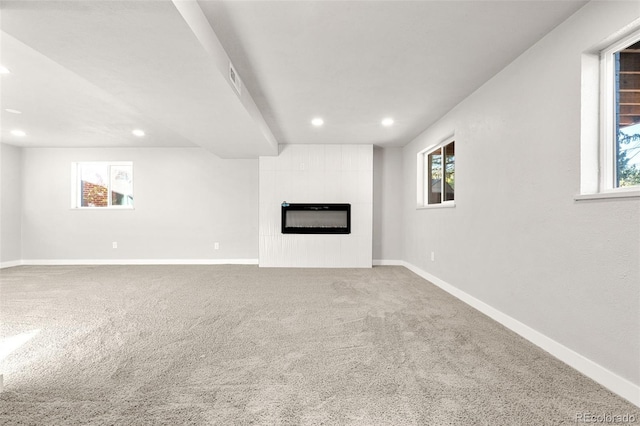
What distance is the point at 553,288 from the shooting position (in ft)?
6.32

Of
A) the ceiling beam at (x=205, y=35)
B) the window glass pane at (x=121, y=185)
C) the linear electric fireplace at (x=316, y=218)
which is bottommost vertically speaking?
the linear electric fireplace at (x=316, y=218)

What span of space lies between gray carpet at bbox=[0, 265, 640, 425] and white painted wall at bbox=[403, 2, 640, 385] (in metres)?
0.30

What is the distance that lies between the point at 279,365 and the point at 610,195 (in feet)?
6.94

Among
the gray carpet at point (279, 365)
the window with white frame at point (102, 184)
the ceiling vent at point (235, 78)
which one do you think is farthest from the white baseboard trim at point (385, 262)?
the window with white frame at point (102, 184)

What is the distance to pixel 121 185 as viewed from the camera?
227 inches

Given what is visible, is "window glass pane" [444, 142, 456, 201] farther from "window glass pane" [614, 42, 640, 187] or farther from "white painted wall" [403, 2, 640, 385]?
"window glass pane" [614, 42, 640, 187]

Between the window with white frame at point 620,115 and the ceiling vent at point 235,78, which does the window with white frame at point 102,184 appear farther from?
the window with white frame at point 620,115

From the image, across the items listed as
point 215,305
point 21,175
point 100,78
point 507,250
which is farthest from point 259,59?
point 21,175

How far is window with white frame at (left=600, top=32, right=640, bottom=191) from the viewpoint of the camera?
162 centimetres

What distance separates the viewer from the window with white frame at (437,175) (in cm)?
395

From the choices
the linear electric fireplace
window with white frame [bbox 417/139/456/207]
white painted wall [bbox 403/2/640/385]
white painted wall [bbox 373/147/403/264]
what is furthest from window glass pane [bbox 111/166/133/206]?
white painted wall [bbox 403/2/640/385]

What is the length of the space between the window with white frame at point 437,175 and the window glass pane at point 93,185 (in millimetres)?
6158

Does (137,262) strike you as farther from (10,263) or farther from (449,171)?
(449,171)

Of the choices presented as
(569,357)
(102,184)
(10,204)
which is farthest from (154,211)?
(569,357)
